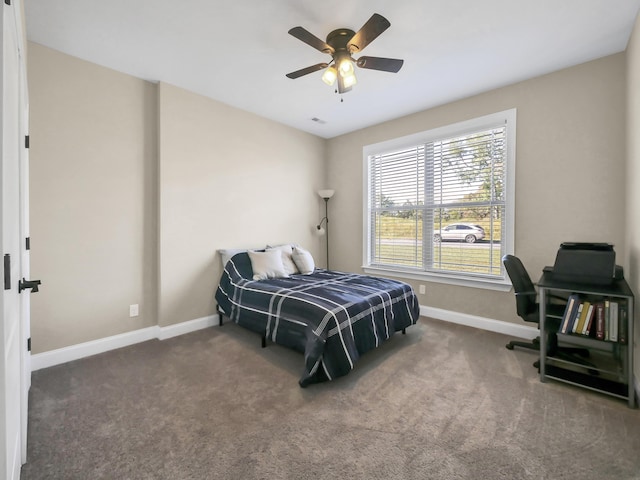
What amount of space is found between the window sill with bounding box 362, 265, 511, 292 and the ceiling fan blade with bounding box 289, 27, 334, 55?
9.17 feet

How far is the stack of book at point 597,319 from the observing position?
6.51ft

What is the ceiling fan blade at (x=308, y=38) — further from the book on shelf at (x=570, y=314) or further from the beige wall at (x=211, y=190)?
the book on shelf at (x=570, y=314)

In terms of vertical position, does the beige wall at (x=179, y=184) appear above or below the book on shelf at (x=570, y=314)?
above

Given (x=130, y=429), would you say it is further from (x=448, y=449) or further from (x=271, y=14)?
(x=271, y=14)

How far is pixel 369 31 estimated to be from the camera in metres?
1.89

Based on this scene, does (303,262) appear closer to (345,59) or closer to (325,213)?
(325,213)

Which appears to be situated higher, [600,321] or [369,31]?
[369,31]

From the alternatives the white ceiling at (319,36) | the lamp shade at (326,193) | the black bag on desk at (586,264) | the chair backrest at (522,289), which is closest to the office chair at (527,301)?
the chair backrest at (522,289)

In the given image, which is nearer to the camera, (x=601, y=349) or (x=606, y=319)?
(x=606, y=319)

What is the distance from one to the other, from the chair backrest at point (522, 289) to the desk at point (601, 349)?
0.22 metres

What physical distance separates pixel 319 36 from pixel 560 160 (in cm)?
254

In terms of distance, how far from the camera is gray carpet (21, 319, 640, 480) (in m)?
1.45

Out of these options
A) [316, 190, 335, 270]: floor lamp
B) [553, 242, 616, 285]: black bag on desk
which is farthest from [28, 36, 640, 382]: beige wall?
[316, 190, 335, 270]: floor lamp

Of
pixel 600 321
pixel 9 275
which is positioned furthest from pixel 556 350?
pixel 9 275
